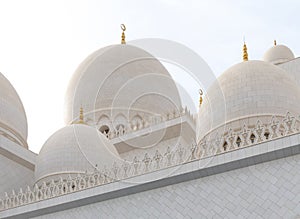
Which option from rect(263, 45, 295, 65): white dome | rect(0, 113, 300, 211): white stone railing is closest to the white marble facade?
rect(0, 113, 300, 211): white stone railing

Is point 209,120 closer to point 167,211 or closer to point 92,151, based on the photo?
point 167,211

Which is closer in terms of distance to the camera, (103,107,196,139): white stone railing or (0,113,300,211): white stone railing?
(0,113,300,211): white stone railing

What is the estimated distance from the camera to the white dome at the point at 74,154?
11.4 metres

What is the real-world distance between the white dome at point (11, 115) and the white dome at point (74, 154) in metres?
1.49

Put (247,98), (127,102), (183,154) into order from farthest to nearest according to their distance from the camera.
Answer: (127,102) → (247,98) → (183,154)

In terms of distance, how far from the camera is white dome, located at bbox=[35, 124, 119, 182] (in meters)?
11.4

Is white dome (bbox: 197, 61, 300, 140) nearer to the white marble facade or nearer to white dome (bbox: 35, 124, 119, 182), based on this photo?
the white marble facade

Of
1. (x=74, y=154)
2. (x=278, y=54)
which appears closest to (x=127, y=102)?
(x=74, y=154)

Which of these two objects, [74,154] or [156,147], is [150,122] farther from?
[74,154]

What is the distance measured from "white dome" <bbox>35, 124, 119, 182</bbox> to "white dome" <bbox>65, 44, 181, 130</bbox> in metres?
2.01

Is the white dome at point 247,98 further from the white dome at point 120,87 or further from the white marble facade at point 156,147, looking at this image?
the white dome at point 120,87

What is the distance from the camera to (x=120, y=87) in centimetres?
1419

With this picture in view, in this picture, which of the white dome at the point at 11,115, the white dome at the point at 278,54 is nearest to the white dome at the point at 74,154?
the white dome at the point at 11,115

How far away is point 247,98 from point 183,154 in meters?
1.74
